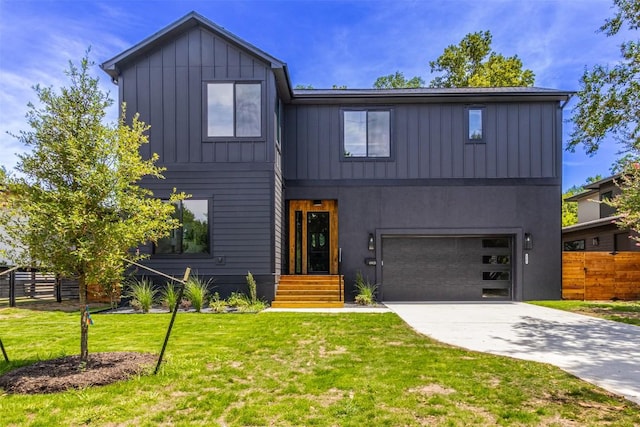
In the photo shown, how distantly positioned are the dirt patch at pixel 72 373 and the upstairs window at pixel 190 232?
5663 mm

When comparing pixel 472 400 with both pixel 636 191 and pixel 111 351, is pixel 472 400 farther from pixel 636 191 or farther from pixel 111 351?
pixel 636 191

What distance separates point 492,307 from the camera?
1084 centimetres

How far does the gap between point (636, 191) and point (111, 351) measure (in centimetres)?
1038

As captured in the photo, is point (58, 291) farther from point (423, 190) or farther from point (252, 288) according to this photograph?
point (423, 190)

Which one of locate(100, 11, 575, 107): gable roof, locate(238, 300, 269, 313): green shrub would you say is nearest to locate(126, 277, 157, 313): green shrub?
locate(238, 300, 269, 313): green shrub

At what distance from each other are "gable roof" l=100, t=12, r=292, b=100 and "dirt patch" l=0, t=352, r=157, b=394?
8.08 metres

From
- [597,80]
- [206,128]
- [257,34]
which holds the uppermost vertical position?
[257,34]

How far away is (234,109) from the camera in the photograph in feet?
35.3

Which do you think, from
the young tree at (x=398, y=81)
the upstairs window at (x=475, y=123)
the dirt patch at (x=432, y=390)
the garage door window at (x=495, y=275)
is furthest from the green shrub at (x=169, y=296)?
the young tree at (x=398, y=81)

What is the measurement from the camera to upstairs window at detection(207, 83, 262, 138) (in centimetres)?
1071

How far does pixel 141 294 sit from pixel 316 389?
271 inches

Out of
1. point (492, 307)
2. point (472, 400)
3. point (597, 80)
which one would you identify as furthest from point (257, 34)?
point (472, 400)

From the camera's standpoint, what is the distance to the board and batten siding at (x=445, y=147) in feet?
40.6

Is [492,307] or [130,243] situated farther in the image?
[492,307]
